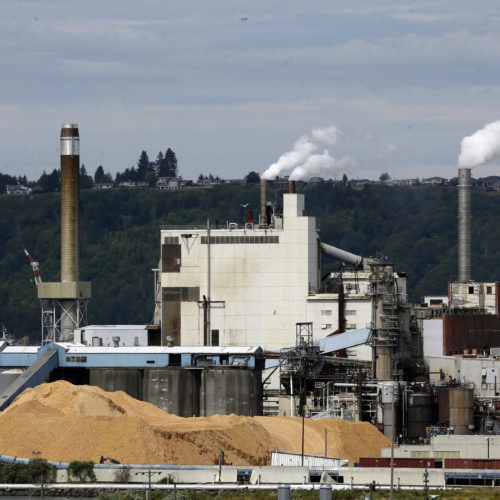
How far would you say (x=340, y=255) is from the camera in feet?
496

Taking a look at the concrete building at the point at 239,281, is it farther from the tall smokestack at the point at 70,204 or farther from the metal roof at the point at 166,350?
the tall smokestack at the point at 70,204

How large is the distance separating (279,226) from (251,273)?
479cm

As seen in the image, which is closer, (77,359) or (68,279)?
(77,359)

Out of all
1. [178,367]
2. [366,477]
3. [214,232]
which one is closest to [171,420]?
[178,367]

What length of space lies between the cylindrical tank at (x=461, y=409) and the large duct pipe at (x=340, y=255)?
30225 millimetres

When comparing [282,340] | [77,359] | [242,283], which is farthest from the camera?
[242,283]

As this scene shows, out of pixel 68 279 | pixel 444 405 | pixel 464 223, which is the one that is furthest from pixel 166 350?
pixel 464 223

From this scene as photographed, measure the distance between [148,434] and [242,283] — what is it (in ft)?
120

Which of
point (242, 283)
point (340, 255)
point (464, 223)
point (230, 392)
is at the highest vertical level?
point (464, 223)

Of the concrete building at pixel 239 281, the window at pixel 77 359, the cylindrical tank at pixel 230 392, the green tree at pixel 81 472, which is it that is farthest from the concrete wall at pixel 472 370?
the green tree at pixel 81 472

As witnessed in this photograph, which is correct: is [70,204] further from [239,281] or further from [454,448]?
[454,448]

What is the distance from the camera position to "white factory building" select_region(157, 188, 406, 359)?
141875mm

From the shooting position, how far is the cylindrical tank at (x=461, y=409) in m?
122

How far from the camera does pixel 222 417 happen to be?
114m
